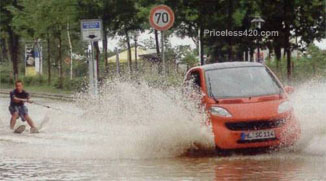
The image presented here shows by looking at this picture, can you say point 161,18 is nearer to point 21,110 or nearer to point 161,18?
point 161,18

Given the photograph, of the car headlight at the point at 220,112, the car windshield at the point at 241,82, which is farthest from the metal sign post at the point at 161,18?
the car headlight at the point at 220,112

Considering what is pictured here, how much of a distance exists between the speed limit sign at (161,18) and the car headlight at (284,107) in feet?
25.2

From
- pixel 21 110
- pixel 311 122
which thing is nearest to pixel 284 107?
pixel 311 122

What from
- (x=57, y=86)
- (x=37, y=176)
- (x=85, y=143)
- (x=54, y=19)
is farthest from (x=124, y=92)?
(x=57, y=86)

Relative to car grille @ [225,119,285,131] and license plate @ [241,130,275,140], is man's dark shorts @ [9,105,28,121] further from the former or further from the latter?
license plate @ [241,130,275,140]

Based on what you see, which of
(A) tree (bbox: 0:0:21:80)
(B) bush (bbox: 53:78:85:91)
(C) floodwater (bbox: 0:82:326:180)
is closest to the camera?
(C) floodwater (bbox: 0:82:326:180)

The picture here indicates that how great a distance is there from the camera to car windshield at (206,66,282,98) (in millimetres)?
14891

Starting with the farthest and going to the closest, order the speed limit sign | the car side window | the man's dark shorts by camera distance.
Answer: the man's dark shorts
the speed limit sign
the car side window

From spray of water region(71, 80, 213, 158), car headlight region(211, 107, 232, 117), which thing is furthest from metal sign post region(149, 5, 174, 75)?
car headlight region(211, 107, 232, 117)

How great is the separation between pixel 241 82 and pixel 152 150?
1904mm

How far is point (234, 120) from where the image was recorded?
45.9 ft

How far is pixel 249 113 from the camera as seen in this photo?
554 inches

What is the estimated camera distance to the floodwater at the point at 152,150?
40.4 feet

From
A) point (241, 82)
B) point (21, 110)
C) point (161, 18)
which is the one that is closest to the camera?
point (241, 82)
